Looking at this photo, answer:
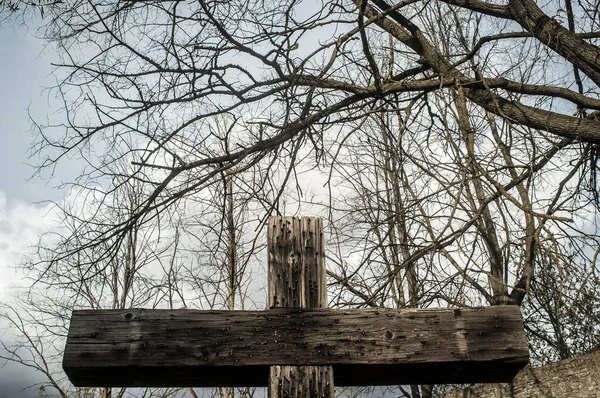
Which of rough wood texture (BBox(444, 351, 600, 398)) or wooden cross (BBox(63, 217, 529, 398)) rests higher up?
rough wood texture (BBox(444, 351, 600, 398))

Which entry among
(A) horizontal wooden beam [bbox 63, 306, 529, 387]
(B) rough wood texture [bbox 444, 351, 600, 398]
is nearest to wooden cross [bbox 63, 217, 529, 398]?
(A) horizontal wooden beam [bbox 63, 306, 529, 387]

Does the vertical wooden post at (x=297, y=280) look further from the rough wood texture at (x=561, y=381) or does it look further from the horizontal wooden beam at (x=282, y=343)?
the rough wood texture at (x=561, y=381)

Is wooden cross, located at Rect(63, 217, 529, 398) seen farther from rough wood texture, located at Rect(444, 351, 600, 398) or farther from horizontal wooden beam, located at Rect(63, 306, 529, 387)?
rough wood texture, located at Rect(444, 351, 600, 398)

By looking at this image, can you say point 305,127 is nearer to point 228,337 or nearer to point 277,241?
point 277,241

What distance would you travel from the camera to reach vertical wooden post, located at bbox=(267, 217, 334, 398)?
1.87 meters

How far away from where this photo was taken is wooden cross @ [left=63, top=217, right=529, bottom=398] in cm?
191

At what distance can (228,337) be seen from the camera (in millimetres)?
1949

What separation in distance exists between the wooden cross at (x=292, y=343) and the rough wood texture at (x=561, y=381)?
23.4 feet

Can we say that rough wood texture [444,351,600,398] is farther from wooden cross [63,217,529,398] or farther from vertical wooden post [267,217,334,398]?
vertical wooden post [267,217,334,398]

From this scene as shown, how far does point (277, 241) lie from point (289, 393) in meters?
0.54

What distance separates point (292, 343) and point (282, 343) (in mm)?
34

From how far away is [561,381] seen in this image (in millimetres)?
8258

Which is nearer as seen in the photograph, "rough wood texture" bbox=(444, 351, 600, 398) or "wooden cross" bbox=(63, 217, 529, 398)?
"wooden cross" bbox=(63, 217, 529, 398)

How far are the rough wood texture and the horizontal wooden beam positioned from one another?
23.5ft
